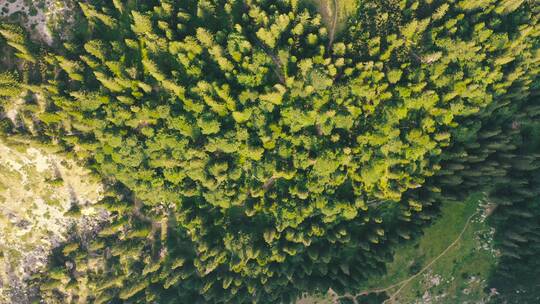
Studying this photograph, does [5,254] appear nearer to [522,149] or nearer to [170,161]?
[170,161]

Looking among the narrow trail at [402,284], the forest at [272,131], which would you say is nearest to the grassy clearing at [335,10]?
the forest at [272,131]

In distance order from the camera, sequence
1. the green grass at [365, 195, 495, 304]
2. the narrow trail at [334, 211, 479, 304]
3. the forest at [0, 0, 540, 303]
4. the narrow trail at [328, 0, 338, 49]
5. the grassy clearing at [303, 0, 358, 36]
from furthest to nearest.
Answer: the narrow trail at [334, 211, 479, 304], the green grass at [365, 195, 495, 304], the narrow trail at [328, 0, 338, 49], the grassy clearing at [303, 0, 358, 36], the forest at [0, 0, 540, 303]

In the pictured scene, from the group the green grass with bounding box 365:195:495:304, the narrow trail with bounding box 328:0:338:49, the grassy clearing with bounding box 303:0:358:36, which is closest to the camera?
the grassy clearing with bounding box 303:0:358:36

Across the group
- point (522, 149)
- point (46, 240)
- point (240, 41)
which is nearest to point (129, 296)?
point (46, 240)

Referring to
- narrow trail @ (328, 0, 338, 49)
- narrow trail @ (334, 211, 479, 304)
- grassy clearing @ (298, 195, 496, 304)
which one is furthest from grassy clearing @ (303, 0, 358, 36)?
narrow trail @ (334, 211, 479, 304)

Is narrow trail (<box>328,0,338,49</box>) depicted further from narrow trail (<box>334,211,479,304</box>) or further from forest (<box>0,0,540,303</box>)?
narrow trail (<box>334,211,479,304</box>)

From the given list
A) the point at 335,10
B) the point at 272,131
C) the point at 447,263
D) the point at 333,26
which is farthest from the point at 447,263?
the point at 335,10

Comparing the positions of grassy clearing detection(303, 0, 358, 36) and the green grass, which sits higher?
grassy clearing detection(303, 0, 358, 36)

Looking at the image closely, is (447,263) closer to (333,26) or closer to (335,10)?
(333,26)

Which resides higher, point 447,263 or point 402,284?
point 447,263
